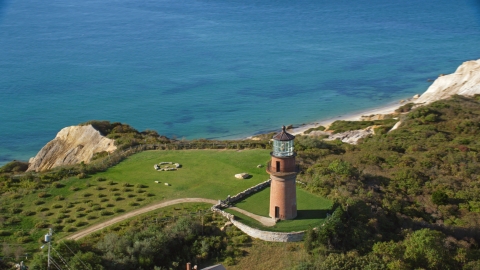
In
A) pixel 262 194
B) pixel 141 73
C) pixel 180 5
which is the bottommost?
pixel 262 194

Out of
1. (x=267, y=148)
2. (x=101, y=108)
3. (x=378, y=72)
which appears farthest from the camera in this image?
(x=378, y=72)

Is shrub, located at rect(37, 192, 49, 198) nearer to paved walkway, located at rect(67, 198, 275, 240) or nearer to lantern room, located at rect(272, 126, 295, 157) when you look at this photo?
paved walkway, located at rect(67, 198, 275, 240)

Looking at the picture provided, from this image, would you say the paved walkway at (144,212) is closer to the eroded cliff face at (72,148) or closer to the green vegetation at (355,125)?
the eroded cliff face at (72,148)

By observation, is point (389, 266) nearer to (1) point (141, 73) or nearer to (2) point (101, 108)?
→ (2) point (101, 108)

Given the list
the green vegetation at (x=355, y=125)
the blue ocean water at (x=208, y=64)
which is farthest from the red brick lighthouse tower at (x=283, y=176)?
the blue ocean water at (x=208, y=64)

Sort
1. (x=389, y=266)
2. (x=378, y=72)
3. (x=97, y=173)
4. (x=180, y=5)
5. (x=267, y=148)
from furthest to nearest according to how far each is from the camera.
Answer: (x=180, y=5), (x=378, y=72), (x=267, y=148), (x=97, y=173), (x=389, y=266)

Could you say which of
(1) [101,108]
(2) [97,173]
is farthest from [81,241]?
(1) [101,108]

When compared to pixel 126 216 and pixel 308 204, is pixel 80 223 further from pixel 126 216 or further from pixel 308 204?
pixel 308 204
